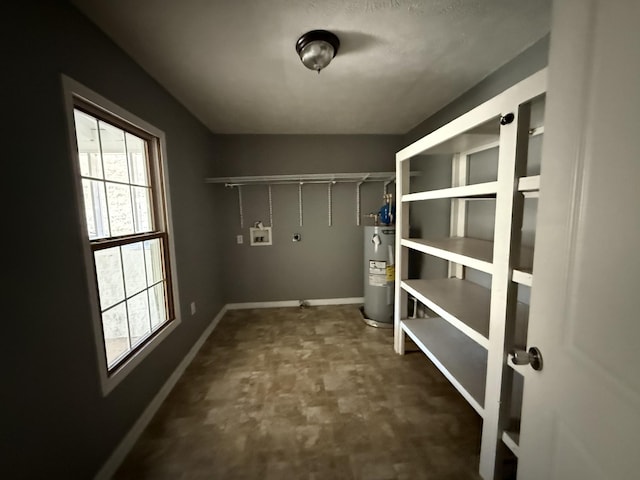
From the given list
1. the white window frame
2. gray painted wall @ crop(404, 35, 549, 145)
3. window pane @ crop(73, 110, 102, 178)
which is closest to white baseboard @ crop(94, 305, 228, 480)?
the white window frame

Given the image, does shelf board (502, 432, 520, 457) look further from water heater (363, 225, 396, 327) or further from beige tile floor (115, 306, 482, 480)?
water heater (363, 225, 396, 327)

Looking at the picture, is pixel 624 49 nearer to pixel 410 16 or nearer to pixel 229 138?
pixel 410 16

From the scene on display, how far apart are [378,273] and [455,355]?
1.19 m

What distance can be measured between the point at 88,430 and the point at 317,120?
2.87 metres

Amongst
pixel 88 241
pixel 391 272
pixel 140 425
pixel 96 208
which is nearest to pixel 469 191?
pixel 391 272

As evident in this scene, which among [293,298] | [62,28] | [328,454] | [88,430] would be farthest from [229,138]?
[328,454]

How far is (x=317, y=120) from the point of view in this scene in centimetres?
270

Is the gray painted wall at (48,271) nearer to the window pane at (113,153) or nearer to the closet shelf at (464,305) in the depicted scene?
the window pane at (113,153)

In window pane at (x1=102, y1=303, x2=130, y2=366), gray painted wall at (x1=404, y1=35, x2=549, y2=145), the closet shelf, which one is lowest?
window pane at (x1=102, y1=303, x2=130, y2=366)

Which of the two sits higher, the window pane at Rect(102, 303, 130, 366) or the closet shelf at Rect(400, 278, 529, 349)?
the closet shelf at Rect(400, 278, 529, 349)

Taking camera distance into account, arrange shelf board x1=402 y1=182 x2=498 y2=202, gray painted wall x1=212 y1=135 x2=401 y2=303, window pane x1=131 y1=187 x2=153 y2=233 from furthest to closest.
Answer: gray painted wall x1=212 y1=135 x2=401 y2=303 → window pane x1=131 y1=187 x2=153 y2=233 → shelf board x1=402 y1=182 x2=498 y2=202

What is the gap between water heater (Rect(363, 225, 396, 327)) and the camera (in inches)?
106

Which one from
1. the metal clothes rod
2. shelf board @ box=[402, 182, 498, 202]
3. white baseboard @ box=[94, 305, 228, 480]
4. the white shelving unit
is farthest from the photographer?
the metal clothes rod

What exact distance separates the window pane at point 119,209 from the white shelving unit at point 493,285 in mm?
2002
